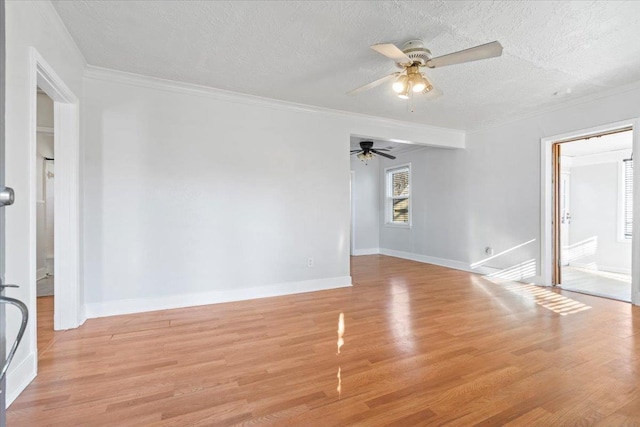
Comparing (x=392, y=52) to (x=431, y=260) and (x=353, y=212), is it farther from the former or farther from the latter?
(x=353, y=212)

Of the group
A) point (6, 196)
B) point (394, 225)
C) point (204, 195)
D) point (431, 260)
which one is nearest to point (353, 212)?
point (394, 225)

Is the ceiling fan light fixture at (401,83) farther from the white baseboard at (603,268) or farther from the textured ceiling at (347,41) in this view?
the white baseboard at (603,268)

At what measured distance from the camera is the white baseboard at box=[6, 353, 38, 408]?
→ 1.72m

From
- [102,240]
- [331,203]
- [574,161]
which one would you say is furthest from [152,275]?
[574,161]

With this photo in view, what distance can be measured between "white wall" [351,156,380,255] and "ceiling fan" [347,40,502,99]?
187 inches

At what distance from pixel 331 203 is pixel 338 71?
5.99 feet

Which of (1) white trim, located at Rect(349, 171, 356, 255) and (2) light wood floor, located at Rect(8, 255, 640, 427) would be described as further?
(1) white trim, located at Rect(349, 171, 356, 255)

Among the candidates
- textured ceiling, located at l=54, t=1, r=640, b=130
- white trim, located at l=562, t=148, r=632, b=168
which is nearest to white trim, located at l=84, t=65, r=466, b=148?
textured ceiling, located at l=54, t=1, r=640, b=130

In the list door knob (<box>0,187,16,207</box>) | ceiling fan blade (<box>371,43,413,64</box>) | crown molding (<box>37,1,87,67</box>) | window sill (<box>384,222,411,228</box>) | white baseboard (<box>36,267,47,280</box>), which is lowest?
white baseboard (<box>36,267,47,280</box>)

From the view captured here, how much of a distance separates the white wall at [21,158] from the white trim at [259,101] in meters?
1.05

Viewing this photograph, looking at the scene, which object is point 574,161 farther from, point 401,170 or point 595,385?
point 595,385

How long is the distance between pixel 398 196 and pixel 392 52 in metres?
5.34

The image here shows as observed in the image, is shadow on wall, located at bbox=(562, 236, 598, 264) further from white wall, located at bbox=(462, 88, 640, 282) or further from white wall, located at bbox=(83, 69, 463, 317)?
white wall, located at bbox=(83, 69, 463, 317)

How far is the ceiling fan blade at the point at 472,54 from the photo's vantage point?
214 cm
